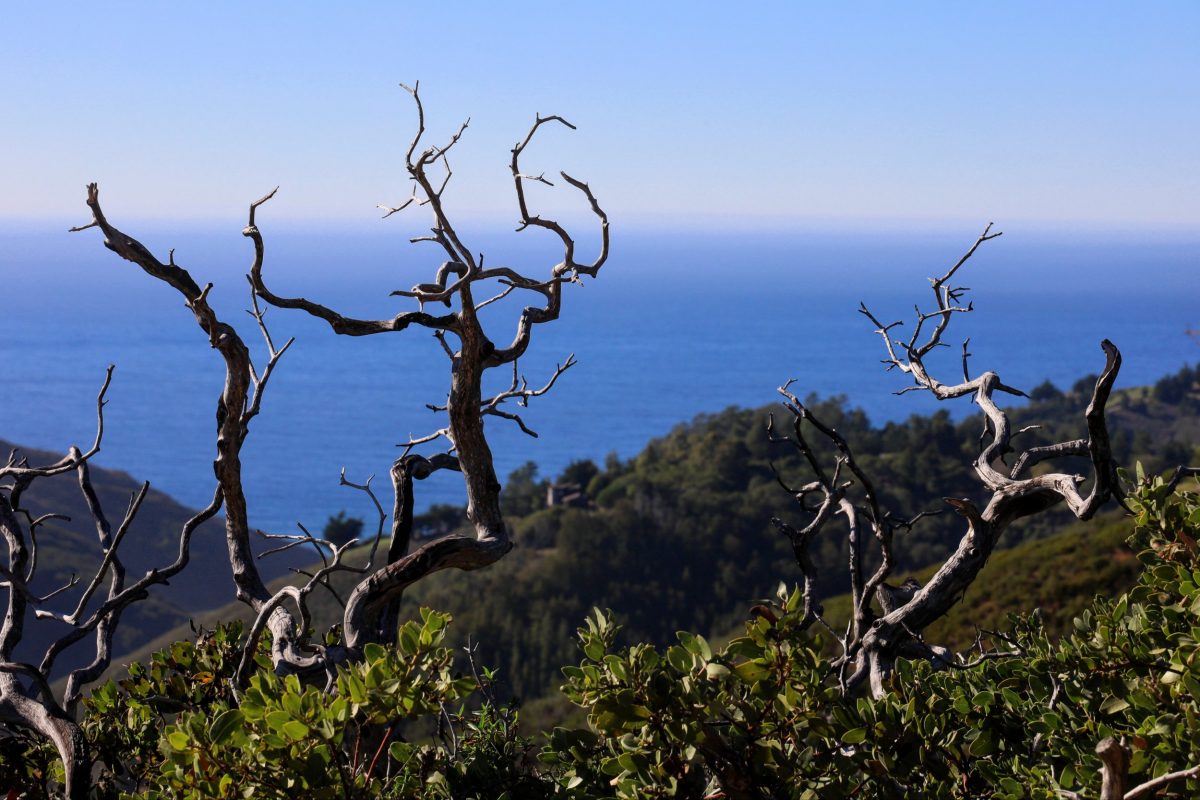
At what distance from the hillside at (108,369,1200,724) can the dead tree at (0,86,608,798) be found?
93.8 ft

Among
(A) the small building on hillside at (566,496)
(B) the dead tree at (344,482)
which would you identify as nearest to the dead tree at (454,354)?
(B) the dead tree at (344,482)

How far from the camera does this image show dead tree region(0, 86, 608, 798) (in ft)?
9.74

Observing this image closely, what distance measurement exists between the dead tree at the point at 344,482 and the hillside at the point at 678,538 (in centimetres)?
2860

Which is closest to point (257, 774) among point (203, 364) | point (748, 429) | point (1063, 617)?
point (1063, 617)

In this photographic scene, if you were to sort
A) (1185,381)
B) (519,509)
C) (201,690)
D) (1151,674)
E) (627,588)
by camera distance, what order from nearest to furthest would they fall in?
(1151,674) < (201,690) < (627,588) < (519,509) < (1185,381)

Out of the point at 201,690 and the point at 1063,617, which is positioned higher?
the point at 201,690

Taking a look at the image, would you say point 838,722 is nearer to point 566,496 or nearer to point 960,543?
point 960,543

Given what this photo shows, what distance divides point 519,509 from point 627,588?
979 cm

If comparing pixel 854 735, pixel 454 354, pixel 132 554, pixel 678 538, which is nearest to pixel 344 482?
pixel 454 354

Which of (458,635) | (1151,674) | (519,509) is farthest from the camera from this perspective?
(519,509)

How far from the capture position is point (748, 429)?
2263 inches

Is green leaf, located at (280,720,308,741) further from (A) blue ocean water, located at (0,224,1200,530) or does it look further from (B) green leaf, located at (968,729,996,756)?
(A) blue ocean water, located at (0,224,1200,530)

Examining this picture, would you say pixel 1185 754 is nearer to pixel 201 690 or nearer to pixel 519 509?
pixel 201 690

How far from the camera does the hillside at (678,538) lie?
3978 cm
